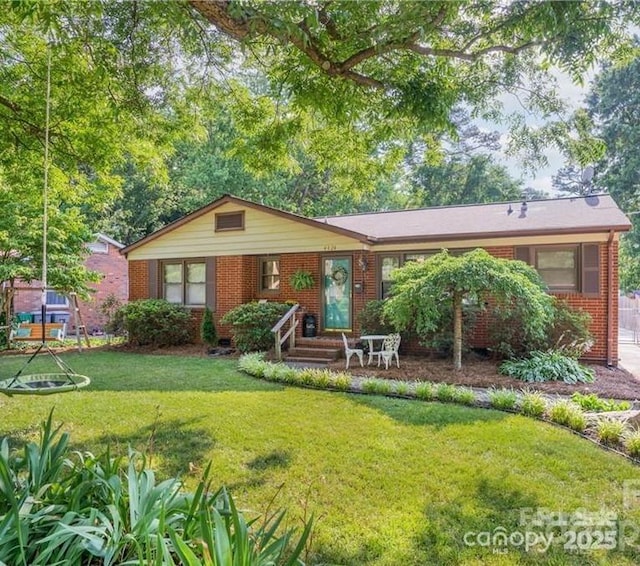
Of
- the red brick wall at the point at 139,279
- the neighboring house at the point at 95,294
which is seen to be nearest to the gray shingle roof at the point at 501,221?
the red brick wall at the point at 139,279

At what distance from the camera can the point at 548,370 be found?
7984mm

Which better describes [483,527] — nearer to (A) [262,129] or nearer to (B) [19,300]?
(A) [262,129]

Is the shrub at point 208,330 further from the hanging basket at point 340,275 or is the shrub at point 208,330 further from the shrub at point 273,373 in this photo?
the shrub at point 273,373

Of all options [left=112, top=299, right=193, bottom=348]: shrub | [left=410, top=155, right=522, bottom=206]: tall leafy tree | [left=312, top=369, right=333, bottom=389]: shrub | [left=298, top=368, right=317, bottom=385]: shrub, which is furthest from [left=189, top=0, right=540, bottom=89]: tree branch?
[left=410, top=155, right=522, bottom=206]: tall leafy tree

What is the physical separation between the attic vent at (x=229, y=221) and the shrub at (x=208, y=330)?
250 cm

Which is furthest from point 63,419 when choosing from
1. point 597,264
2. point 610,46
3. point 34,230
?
point 597,264

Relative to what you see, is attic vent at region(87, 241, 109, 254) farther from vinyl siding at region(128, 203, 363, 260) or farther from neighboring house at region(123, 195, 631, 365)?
vinyl siding at region(128, 203, 363, 260)

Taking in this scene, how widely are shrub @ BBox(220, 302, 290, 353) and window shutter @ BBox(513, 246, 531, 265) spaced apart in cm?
587

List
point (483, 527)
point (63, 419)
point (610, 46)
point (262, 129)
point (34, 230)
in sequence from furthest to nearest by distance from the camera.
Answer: point (34, 230) → point (262, 129) → point (63, 419) → point (610, 46) → point (483, 527)

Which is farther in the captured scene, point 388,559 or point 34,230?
point 34,230

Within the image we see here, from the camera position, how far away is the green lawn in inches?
118

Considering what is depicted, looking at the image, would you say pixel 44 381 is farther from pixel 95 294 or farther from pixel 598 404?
pixel 95 294

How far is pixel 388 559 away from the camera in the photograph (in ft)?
9.00

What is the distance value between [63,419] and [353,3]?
227 inches
